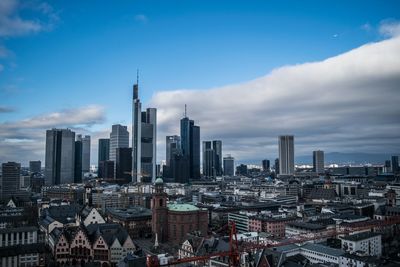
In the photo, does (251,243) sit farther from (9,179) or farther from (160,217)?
(9,179)

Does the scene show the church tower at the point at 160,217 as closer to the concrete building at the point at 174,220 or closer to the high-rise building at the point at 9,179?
the concrete building at the point at 174,220

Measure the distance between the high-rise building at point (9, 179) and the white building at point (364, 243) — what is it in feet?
441

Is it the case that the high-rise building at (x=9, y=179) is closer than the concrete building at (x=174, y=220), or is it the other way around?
the concrete building at (x=174, y=220)

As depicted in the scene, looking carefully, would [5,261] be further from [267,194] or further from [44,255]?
[267,194]

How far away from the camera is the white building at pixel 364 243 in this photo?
5525cm

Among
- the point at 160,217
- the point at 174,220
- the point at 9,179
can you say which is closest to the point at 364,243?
the point at 174,220

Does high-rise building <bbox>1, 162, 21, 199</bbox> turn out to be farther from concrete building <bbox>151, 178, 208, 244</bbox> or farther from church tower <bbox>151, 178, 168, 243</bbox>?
concrete building <bbox>151, 178, 208, 244</bbox>

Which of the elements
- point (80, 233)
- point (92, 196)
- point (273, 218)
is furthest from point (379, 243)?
Result: point (92, 196)

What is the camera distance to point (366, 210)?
3939 inches

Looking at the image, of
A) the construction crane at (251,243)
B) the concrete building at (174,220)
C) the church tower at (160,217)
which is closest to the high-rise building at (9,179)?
the church tower at (160,217)

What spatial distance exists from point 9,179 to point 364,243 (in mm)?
141810

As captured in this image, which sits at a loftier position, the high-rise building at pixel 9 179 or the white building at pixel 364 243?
the high-rise building at pixel 9 179

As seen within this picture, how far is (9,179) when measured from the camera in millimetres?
153500

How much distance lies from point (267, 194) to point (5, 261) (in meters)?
109
